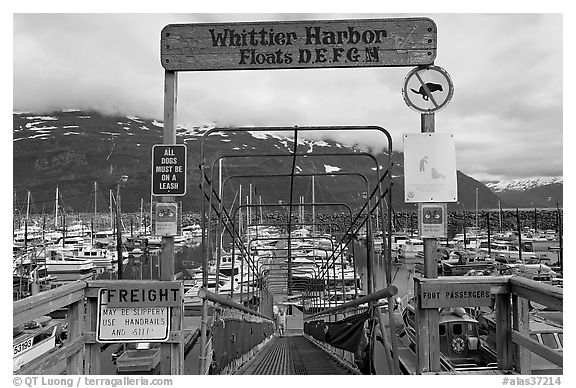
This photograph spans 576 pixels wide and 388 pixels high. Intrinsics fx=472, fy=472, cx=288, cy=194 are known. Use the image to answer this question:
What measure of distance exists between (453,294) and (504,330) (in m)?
0.52

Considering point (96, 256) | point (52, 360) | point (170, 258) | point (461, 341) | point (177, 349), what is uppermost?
point (170, 258)

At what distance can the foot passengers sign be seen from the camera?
157 inches

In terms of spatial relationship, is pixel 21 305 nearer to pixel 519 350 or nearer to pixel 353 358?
pixel 353 358

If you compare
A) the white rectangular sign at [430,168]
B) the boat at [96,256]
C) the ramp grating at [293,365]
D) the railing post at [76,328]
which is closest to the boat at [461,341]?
the ramp grating at [293,365]

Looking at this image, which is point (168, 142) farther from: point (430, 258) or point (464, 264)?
point (464, 264)

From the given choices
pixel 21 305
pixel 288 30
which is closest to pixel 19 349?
pixel 21 305

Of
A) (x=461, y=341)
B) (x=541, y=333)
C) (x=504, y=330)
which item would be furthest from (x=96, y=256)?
(x=504, y=330)

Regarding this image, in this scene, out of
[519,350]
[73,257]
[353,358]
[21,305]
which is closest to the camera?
→ [21,305]

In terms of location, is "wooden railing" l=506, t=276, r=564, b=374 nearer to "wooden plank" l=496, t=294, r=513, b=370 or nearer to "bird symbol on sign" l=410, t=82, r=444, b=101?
"wooden plank" l=496, t=294, r=513, b=370

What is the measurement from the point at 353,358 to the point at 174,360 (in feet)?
6.35

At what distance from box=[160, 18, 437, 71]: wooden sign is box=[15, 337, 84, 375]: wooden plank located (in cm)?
239

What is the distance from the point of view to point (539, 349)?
319cm

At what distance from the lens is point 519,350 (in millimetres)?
3609

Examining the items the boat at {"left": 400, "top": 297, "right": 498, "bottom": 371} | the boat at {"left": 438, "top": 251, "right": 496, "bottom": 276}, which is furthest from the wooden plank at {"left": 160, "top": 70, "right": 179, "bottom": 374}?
the boat at {"left": 438, "top": 251, "right": 496, "bottom": 276}
